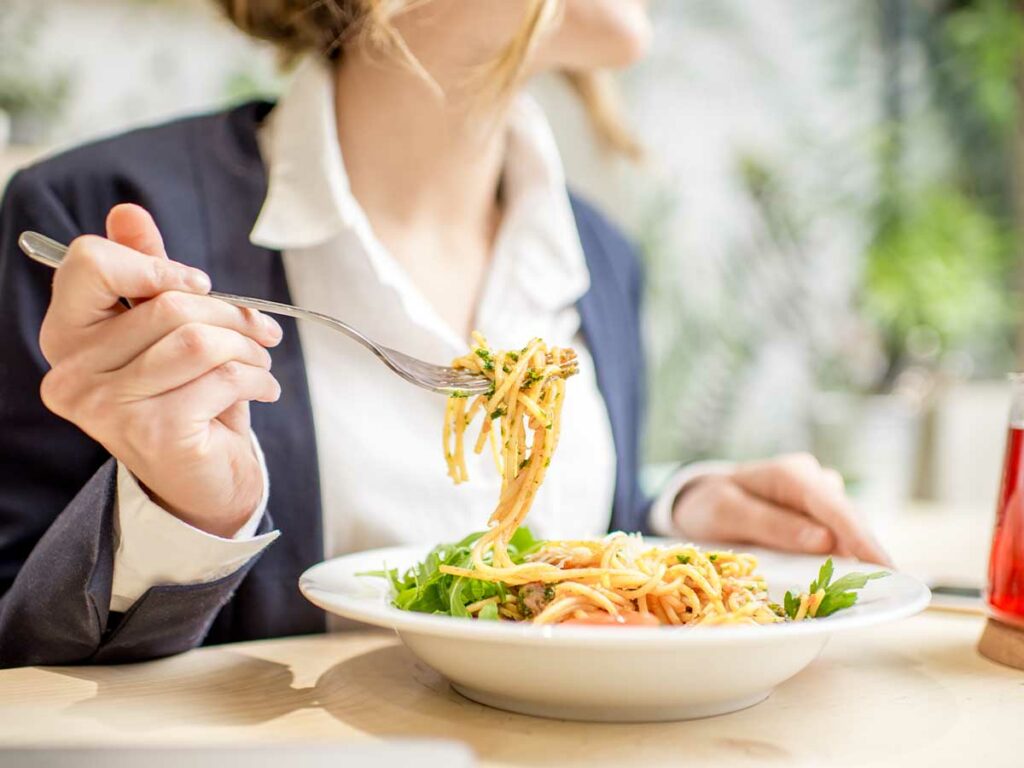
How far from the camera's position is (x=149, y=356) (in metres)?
0.72

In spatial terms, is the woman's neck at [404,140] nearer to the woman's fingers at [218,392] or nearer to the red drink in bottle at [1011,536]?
the woman's fingers at [218,392]

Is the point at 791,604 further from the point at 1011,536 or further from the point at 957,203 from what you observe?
the point at 957,203

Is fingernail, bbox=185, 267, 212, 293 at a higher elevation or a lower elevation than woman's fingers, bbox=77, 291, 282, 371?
higher

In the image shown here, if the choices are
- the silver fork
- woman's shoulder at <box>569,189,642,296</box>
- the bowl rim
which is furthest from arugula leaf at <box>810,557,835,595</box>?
woman's shoulder at <box>569,189,642,296</box>

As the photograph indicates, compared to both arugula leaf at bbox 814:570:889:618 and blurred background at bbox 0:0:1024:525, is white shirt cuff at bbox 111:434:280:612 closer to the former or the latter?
arugula leaf at bbox 814:570:889:618

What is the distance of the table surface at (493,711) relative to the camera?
26.6 inches

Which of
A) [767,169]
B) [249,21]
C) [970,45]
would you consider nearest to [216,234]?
[249,21]

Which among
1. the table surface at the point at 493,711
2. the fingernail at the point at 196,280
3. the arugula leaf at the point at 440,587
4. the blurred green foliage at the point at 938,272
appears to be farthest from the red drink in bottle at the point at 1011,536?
the blurred green foliage at the point at 938,272

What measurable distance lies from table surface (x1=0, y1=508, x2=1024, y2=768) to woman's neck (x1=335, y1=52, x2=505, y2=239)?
2.24ft

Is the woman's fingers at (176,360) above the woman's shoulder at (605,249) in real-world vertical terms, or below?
below

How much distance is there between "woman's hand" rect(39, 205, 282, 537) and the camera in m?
0.72

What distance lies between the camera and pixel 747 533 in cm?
115

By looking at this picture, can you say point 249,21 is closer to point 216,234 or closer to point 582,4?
point 216,234

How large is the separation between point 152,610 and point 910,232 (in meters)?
3.30
